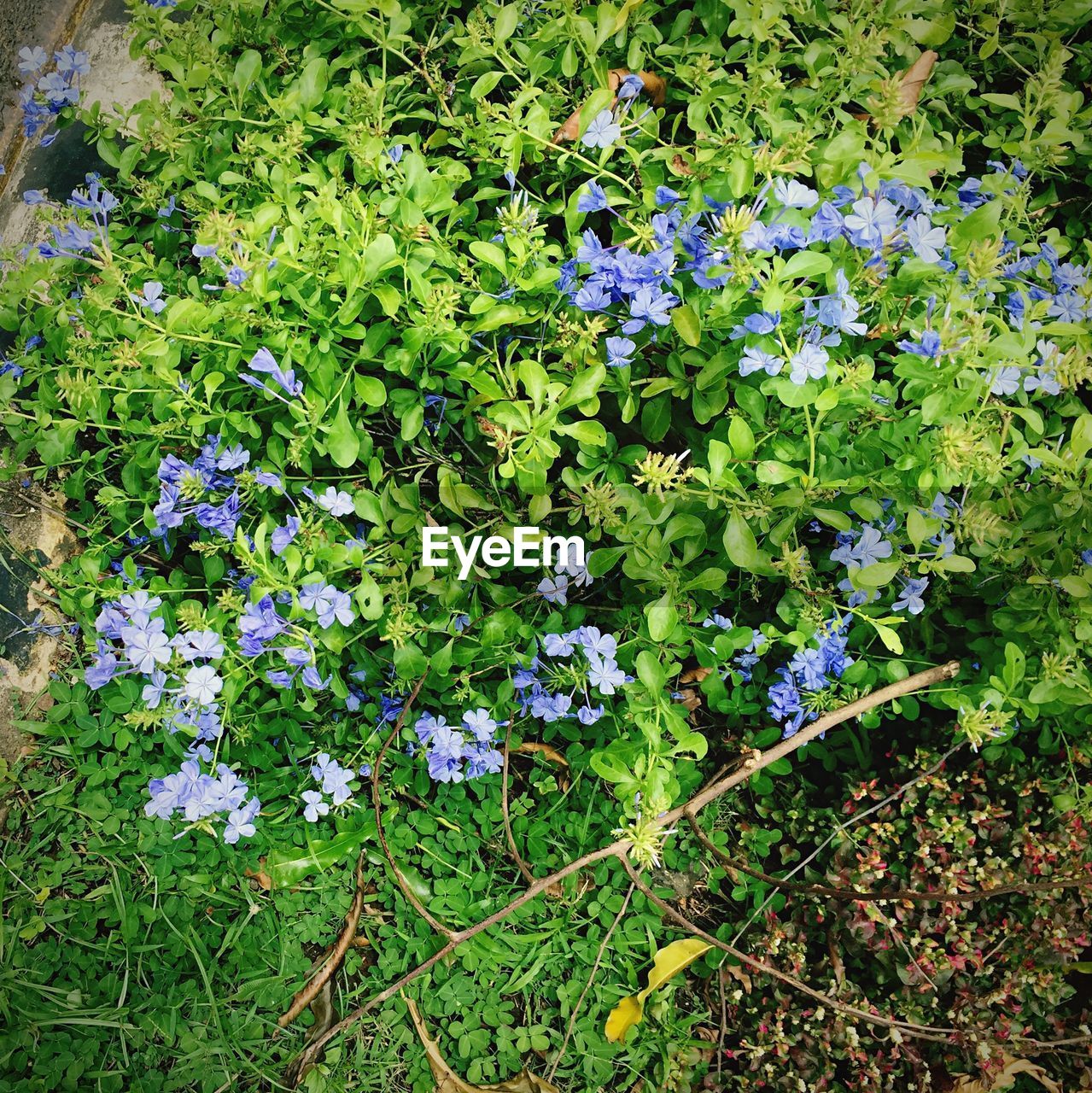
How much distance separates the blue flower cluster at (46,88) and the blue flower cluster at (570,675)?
1861 millimetres

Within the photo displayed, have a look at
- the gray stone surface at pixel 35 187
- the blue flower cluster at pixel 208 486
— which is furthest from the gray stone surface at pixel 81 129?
the blue flower cluster at pixel 208 486

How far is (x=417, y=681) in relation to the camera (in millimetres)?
2342

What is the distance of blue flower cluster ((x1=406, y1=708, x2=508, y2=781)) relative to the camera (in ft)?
7.23

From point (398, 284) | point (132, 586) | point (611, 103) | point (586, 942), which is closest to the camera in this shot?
point (611, 103)

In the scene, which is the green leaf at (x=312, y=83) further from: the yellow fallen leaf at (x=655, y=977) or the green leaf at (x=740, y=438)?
the yellow fallen leaf at (x=655, y=977)

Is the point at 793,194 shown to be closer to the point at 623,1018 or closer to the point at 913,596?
the point at 913,596

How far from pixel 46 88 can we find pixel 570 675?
6.52 ft

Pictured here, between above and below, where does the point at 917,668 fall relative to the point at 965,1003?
above

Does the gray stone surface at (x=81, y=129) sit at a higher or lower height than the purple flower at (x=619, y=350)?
higher

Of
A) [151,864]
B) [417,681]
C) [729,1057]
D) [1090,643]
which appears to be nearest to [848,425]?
[1090,643]

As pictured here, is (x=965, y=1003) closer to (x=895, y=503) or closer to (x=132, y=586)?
(x=895, y=503)

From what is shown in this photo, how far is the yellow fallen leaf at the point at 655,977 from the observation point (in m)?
2.29

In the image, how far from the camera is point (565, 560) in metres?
2.11

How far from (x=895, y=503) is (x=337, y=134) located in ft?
4.68
